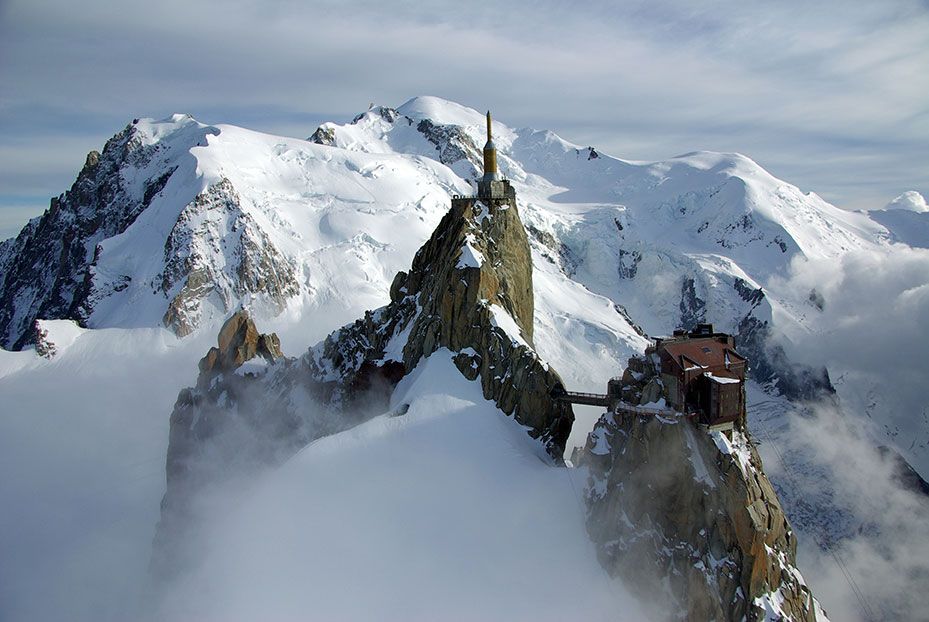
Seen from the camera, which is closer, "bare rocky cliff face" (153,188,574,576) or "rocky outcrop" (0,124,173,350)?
"bare rocky cliff face" (153,188,574,576)

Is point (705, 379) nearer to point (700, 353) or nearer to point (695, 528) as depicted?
point (700, 353)

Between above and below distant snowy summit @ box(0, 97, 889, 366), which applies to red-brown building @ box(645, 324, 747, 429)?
above

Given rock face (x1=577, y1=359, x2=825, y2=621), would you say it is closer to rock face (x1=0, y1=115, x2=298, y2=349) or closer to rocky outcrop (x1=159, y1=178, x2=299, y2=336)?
rocky outcrop (x1=159, y1=178, x2=299, y2=336)

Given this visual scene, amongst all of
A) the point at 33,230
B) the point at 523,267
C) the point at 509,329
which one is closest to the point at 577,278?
the point at 523,267

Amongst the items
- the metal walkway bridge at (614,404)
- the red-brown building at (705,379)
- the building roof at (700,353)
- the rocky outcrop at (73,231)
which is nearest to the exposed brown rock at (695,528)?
the metal walkway bridge at (614,404)

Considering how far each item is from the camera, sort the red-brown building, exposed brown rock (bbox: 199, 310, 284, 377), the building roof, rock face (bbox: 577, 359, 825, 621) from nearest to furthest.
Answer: rock face (bbox: 577, 359, 825, 621), the red-brown building, the building roof, exposed brown rock (bbox: 199, 310, 284, 377)

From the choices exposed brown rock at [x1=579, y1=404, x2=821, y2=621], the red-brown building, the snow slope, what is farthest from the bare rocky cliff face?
the red-brown building

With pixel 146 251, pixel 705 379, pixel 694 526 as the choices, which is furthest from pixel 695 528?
pixel 146 251

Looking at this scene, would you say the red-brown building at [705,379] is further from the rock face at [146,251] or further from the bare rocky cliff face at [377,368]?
the rock face at [146,251]
